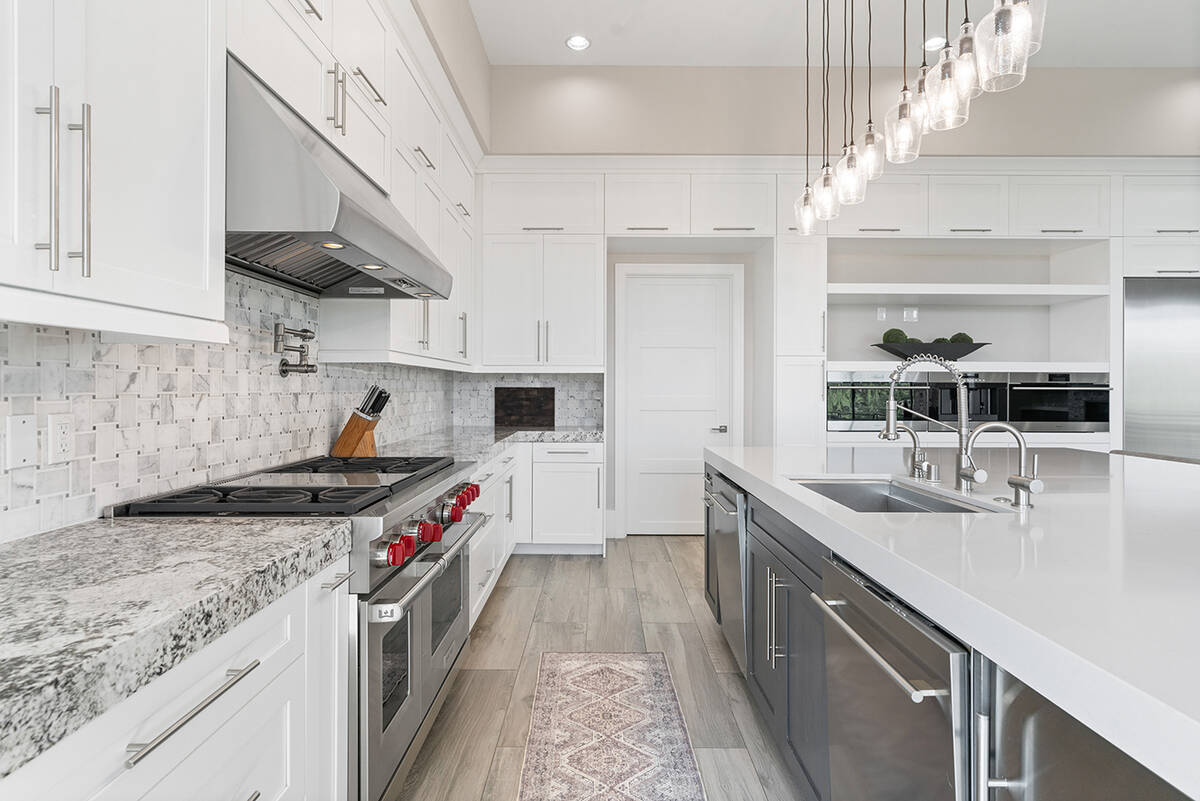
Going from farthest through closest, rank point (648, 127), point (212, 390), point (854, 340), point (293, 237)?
1. point (854, 340)
2. point (648, 127)
3. point (212, 390)
4. point (293, 237)

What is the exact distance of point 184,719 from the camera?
2.72ft

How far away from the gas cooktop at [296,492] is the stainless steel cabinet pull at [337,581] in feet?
0.47

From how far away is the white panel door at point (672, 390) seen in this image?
193 inches

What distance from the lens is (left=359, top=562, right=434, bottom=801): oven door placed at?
1415mm

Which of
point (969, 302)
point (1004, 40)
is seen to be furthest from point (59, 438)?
point (969, 302)

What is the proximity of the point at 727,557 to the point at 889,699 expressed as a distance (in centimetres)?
138

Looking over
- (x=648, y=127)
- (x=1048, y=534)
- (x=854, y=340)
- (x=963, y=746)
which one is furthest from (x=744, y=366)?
(x=963, y=746)

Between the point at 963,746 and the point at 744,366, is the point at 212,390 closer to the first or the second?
the point at 963,746

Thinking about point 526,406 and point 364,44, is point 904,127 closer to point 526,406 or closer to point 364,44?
point 364,44

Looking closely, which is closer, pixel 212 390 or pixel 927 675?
pixel 927 675

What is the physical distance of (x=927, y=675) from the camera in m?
1.00

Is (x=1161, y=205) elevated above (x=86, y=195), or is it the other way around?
(x=1161, y=205)

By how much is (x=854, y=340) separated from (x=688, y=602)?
2419 mm

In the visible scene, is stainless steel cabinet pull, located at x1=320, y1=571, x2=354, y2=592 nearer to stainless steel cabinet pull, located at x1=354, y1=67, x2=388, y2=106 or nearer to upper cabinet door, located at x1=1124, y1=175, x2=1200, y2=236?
stainless steel cabinet pull, located at x1=354, y1=67, x2=388, y2=106
